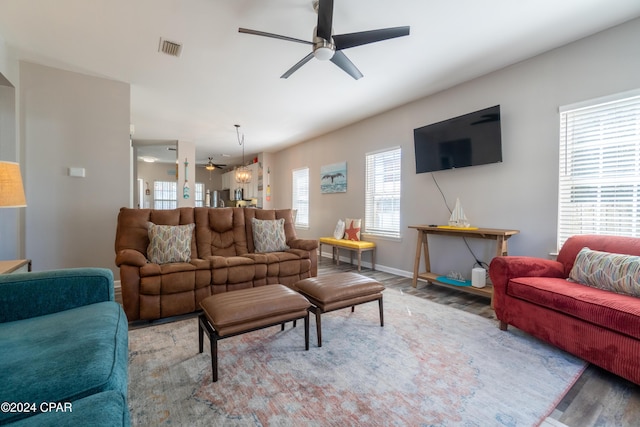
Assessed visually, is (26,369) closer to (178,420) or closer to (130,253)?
(178,420)

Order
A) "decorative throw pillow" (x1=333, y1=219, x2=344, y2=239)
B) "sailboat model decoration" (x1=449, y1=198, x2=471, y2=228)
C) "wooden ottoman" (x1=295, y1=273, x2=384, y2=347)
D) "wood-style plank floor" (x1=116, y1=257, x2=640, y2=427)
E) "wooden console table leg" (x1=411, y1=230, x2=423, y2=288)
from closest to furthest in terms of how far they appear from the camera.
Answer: "wood-style plank floor" (x1=116, y1=257, x2=640, y2=427) < "wooden ottoman" (x1=295, y1=273, x2=384, y2=347) < "sailboat model decoration" (x1=449, y1=198, x2=471, y2=228) < "wooden console table leg" (x1=411, y1=230, x2=423, y2=288) < "decorative throw pillow" (x1=333, y1=219, x2=344, y2=239)

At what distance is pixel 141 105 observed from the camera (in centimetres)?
441

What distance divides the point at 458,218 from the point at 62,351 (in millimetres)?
3625

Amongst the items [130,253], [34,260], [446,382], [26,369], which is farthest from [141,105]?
[446,382]

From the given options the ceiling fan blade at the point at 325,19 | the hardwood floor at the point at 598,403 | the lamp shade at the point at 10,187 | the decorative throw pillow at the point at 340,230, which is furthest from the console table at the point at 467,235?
the lamp shade at the point at 10,187

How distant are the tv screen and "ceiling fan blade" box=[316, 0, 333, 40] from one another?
2.11 metres

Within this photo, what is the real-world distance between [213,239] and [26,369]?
97.4 inches

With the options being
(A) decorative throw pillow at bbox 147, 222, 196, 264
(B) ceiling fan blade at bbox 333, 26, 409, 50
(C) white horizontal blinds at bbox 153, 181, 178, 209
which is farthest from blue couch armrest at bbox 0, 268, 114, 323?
(C) white horizontal blinds at bbox 153, 181, 178, 209

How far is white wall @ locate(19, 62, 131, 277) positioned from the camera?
3174mm

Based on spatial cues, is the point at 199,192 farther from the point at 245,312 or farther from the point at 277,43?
the point at 245,312

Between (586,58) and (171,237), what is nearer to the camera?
(586,58)

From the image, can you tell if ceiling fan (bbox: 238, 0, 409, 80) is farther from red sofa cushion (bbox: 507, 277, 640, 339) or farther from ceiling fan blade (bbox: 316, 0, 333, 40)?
red sofa cushion (bbox: 507, 277, 640, 339)

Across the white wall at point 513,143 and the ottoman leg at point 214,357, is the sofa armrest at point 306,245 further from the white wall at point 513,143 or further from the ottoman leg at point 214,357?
the ottoman leg at point 214,357

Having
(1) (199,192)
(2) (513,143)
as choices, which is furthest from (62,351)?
(1) (199,192)
